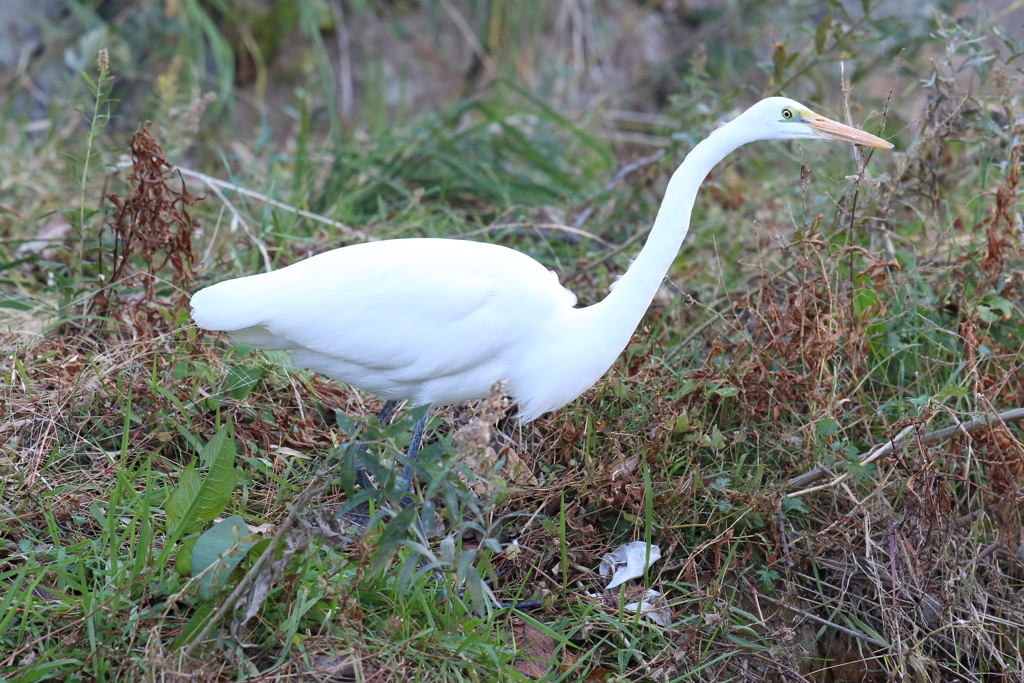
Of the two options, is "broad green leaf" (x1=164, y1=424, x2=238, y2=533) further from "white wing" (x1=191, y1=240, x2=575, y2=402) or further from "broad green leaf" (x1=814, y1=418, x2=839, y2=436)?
"broad green leaf" (x1=814, y1=418, x2=839, y2=436)

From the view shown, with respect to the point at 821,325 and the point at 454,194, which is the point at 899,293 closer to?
the point at 821,325

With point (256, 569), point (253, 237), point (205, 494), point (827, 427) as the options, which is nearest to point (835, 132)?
point (827, 427)

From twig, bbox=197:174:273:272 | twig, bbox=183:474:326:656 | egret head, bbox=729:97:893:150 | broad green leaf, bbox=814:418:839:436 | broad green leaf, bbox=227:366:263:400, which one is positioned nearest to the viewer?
twig, bbox=183:474:326:656

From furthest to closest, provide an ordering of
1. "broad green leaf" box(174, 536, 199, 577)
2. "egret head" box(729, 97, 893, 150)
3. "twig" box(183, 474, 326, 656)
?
"egret head" box(729, 97, 893, 150)
"broad green leaf" box(174, 536, 199, 577)
"twig" box(183, 474, 326, 656)

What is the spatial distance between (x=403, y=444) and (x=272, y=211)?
204 cm

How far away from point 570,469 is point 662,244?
2.62 ft

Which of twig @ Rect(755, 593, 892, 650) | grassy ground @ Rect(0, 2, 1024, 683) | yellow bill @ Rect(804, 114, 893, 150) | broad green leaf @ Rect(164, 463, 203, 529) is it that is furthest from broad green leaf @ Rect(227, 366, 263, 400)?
yellow bill @ Rect(804, 114, 893, 150)

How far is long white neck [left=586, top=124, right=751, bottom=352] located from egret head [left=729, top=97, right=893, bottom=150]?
1.2 inches

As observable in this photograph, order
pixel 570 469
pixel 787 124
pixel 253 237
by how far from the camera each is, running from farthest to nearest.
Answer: pixel 253 237 < pixel 570 469 < pixel 787 124

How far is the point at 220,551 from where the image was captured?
192 cm

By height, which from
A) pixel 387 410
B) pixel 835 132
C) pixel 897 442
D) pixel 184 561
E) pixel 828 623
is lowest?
pixel 828 623

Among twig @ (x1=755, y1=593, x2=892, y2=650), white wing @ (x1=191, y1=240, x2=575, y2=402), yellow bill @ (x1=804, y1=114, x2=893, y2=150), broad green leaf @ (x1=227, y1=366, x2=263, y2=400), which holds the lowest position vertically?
twig @ (x1=755, y1=593, x2=892, y2=650)

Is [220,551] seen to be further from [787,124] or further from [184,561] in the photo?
[787,124]

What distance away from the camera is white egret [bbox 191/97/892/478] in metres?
2.20
